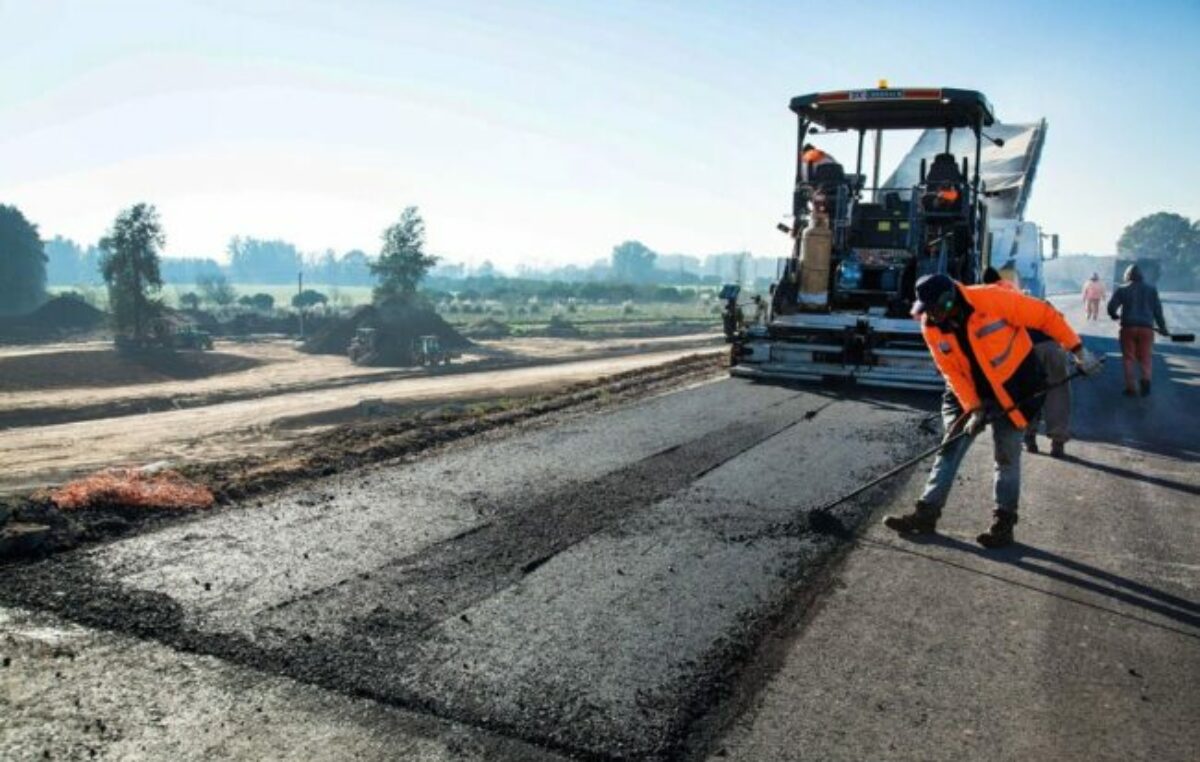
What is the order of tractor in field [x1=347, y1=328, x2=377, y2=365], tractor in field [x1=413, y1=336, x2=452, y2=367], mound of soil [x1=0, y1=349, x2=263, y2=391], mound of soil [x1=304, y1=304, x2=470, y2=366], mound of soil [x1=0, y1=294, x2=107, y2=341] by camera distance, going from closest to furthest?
mound of soil [x1=0, y1=349, x2=263, y2=391] → tractor in field [x1=413, y1=336, x2=452, y2=367] → tractor in field [x1=347, y1=328, x2=377, y2=365] → mound of soil [x1=304, y1=304, x2=470, y2=366] → mound of soil [x1=0, y1=294, x2=107, y2=341]

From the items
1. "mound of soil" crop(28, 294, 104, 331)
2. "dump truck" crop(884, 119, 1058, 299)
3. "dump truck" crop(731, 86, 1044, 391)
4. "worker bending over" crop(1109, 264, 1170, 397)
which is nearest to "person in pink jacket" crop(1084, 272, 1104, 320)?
"dump truck" crop(884, 119, 1058, 299)

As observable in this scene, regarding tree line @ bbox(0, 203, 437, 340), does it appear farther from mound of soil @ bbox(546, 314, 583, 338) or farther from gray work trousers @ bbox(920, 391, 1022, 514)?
gray work trousers @ bbox(920, 391, 1022, 514)

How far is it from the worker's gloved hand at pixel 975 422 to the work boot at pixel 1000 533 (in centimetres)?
49

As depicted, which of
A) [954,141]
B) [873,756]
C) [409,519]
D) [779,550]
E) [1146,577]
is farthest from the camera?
[954,141]

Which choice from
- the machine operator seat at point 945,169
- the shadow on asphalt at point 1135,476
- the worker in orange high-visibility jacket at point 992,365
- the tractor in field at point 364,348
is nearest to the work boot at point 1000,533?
the worker in orange high-visibility jacket at point 992,365

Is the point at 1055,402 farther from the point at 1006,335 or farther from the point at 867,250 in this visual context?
the point at 867,250

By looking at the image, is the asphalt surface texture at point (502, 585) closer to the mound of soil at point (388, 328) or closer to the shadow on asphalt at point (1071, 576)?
the shadow on asphalt at point (1071, 576)

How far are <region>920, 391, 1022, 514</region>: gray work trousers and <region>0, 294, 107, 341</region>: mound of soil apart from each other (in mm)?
48506

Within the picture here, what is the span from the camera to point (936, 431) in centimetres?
789

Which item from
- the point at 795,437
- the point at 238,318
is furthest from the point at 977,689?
the point at 238,318

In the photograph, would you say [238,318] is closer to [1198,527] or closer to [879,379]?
[879,379]

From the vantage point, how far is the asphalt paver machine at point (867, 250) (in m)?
10.1

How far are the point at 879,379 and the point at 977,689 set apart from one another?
7.19 meters

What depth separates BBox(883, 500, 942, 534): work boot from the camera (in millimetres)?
4965
